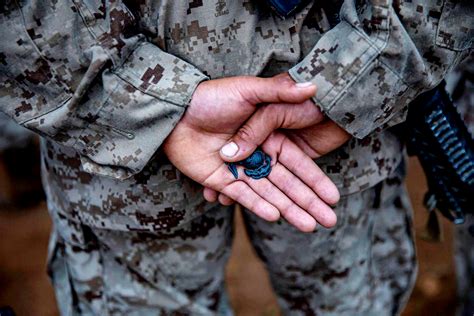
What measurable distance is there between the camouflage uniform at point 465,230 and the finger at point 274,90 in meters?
0.75

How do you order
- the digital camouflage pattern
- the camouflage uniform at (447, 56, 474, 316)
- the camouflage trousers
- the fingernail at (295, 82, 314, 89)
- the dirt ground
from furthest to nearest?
1. the digital camouflage pattern
2. the dirt ground
3. the camouflage uniform at (447, 56, 474, 316)
4. the camouflage trousers
5. the fingernail at (295, 82, 314, 89)

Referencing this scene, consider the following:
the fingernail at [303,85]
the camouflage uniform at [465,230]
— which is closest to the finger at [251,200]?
the fingernail at [303,85]

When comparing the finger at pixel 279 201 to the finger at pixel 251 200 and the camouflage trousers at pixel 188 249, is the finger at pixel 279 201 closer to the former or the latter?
the finger at pixel 251 200

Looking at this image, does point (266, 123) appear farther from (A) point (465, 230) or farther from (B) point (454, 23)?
(A) point (465, 230)

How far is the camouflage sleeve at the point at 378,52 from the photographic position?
0.89 meters

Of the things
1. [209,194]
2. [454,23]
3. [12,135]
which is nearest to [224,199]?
[209,194]

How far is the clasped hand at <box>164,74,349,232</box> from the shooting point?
35.7 inches

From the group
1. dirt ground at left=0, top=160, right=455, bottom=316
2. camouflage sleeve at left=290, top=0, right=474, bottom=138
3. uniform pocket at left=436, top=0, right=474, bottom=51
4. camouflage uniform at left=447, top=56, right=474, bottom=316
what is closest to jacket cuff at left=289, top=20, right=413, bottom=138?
camouflage sleeve at left=290, top=0, right=474, bottom=138

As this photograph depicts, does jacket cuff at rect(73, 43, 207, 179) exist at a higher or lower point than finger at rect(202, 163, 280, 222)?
higher

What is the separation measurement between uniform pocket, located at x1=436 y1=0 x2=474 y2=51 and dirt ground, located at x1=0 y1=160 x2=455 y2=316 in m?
1.18

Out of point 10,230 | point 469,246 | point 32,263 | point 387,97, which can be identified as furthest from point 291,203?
point 10,230

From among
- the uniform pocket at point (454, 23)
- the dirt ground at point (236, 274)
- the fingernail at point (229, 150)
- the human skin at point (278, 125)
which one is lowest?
the dirt ground at point (236, 274)

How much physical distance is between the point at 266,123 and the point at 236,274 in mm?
1342

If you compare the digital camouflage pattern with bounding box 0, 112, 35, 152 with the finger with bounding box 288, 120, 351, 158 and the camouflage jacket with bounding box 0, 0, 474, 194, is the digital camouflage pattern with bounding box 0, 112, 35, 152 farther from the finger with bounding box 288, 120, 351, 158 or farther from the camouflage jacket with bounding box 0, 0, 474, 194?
the finger with bounding box 288, 120, 351, 158
